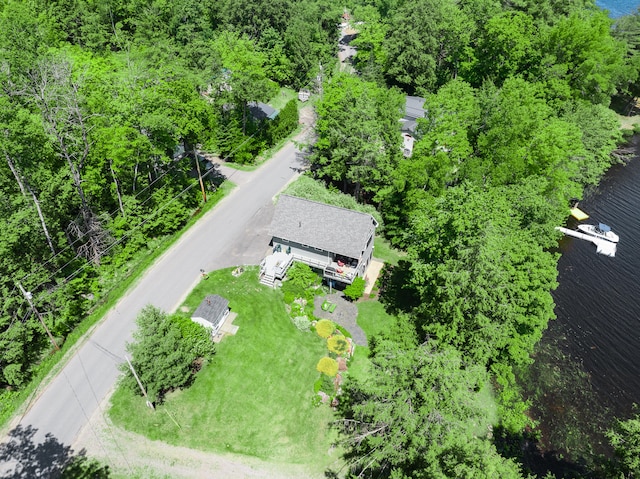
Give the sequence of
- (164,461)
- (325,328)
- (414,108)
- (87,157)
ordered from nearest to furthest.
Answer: (164,461), (325,328), (87,157), (414,108)

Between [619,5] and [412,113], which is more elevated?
[619,5]

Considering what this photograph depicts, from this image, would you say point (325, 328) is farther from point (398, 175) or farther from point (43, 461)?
point (43, 461)

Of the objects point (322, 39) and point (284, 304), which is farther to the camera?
point (322, 39)

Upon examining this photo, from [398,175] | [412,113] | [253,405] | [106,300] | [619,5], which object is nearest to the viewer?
[253,405]

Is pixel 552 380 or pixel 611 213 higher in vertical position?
pixel 611 213

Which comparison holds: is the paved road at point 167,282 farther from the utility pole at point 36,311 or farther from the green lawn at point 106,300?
the utility pole at point 36,311

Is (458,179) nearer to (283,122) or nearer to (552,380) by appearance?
(552,380)

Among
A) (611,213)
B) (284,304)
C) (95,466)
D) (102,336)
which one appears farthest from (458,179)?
(95,466)

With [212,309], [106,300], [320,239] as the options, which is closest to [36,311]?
[106,300]
